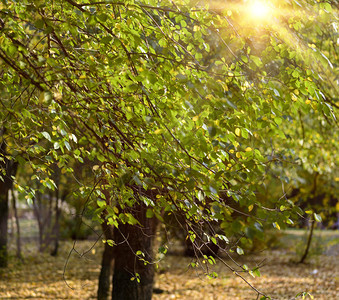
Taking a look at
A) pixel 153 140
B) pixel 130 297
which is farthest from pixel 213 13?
pixel 130 297

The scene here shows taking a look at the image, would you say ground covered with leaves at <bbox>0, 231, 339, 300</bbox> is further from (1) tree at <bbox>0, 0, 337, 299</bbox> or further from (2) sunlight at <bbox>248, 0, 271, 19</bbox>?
(2) sunlight at <bbox>248, 0, 271, 19</bbox>

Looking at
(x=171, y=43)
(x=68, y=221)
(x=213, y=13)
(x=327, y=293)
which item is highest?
(x=213, y=13)

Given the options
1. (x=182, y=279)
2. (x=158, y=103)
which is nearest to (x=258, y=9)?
(x=158, y=103)

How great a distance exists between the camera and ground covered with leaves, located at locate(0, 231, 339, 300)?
10.3 metres

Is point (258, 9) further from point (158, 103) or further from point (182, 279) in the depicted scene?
point (182, 279)

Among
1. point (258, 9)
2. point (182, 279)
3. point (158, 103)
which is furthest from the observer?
point (182, 279)

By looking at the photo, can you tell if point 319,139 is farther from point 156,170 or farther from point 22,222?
point 22,222

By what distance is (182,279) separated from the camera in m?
12.3

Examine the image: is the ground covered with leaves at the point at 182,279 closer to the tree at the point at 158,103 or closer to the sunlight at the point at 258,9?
the tree at the point at 158,103

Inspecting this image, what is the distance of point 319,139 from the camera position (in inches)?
399

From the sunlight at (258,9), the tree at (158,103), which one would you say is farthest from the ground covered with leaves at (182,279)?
the sunlight at (258,9)

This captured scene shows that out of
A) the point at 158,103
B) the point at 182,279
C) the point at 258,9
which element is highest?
Answer: the point at 258,9

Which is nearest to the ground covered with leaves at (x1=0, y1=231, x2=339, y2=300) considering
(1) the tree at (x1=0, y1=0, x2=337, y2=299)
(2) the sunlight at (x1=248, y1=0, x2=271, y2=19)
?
(1) the tree at (x1=0, y1=0, x2=337, y2=299)

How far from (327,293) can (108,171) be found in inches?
349
